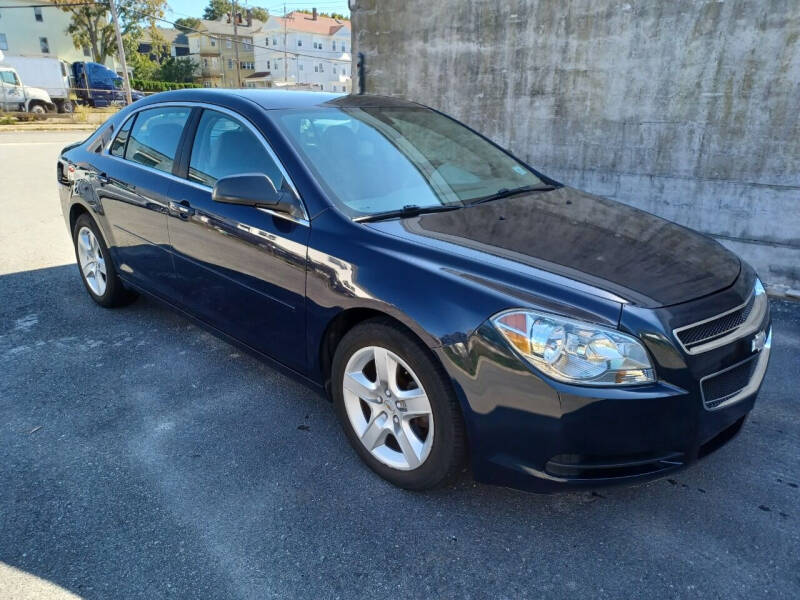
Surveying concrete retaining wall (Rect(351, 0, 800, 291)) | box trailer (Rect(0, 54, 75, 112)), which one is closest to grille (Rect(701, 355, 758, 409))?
concrete retaining wall (Rect(351, 0, 800, 291))

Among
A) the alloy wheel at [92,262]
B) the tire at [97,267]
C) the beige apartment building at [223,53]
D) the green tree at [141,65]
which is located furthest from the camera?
the beige apartment building at [223,53]

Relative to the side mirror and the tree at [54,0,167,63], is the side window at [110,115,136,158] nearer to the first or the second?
the side mirror

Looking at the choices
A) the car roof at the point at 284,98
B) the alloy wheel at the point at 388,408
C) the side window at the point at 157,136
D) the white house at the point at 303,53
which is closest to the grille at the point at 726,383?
the alloy wheel at the point at 388,408

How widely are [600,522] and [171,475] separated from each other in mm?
1907

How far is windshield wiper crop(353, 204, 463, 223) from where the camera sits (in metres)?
2.66

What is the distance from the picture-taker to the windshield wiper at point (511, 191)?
121 inches

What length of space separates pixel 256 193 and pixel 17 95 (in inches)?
1360

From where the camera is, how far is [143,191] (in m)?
3.74

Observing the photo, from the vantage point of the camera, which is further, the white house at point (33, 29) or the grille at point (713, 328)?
the white house at point (33, 29)

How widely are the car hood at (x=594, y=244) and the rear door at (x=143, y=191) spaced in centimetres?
175

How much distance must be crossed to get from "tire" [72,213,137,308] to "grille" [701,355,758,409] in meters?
4.00

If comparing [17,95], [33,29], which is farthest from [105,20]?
[17,95]

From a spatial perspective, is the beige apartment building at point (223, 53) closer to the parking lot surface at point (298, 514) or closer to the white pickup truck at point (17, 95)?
the white pickup truck at point (17, 95)

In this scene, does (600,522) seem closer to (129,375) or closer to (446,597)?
(446,597)
